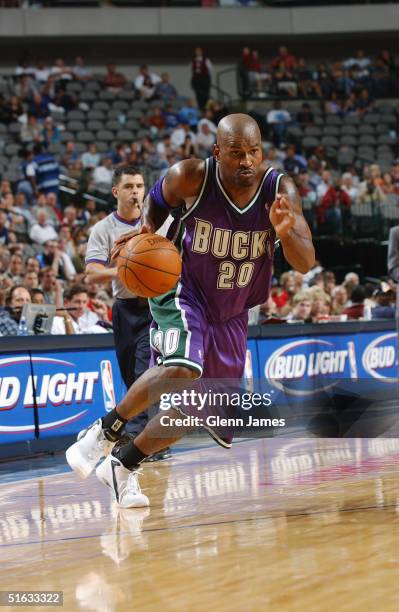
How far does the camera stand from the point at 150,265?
4.80 metres

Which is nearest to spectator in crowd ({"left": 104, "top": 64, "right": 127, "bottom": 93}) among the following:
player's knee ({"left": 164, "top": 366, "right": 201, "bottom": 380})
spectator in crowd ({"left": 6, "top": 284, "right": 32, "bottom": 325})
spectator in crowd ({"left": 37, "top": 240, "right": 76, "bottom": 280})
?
spectator in crowd ({"left": 37, "top": 240, "right": 76, "bottom": 280})

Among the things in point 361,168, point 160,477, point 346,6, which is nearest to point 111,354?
point 160,477

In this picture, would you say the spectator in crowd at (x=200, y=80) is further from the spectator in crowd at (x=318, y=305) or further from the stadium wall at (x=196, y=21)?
the spectator in crowd at (x=318, y=305)

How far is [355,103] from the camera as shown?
23266 millimetres

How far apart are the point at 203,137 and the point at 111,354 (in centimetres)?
1195

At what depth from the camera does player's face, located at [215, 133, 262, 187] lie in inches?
192

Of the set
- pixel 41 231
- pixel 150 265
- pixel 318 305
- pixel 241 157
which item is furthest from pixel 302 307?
A: pixel 150 265

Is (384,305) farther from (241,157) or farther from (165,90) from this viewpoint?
(165,90)

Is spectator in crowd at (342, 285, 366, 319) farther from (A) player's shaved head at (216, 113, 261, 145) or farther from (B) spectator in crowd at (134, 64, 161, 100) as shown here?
(B) spectator in crowd at (134, 64, 161, 100)

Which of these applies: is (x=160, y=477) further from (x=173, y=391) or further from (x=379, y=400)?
(x=379, y=400)

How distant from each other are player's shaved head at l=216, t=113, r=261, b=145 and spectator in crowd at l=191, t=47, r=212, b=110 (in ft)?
59.5

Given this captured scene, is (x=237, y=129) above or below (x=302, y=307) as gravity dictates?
above

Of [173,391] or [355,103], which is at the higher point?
[355,103]

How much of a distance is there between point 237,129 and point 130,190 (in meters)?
2.16
